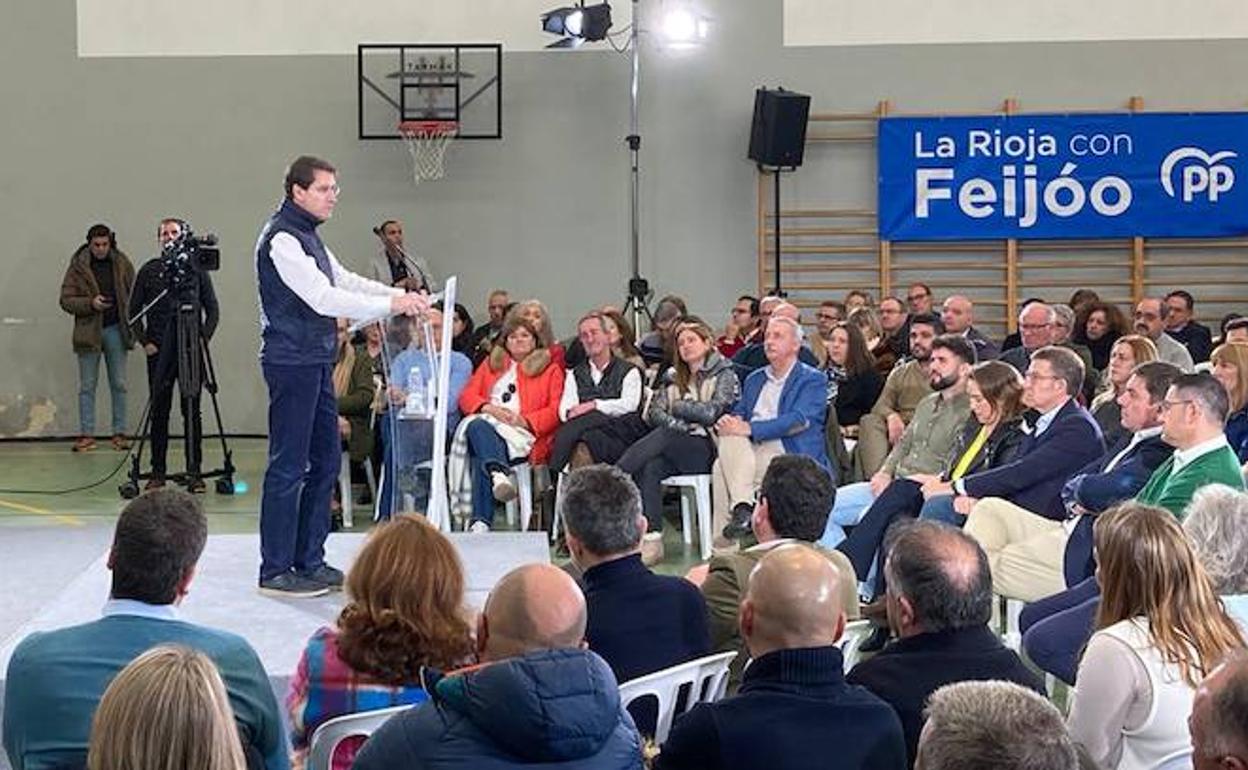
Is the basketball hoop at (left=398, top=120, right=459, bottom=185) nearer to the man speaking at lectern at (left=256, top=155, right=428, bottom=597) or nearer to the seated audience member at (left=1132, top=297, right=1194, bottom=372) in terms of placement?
the seated audience member at (left=1132, top=297, right=1194, bottom=372)

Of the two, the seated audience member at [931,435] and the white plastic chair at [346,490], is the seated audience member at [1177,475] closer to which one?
the seated audience member at [931,435]

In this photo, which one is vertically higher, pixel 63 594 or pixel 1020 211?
pixel 1020 211

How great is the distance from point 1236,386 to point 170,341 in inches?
204

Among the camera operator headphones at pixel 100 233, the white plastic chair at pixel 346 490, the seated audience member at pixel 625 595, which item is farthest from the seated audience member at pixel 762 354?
the camera operator headphones at pixel 100 233

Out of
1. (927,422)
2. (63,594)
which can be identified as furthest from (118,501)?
(927,422)

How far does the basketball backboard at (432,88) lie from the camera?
10750mm

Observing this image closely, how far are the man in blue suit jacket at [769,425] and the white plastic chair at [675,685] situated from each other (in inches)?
137

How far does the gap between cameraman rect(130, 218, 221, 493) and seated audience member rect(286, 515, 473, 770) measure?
536 cm

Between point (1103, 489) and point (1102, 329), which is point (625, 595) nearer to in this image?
point (1103, 489)

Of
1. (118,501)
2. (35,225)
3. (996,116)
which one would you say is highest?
(996,116)

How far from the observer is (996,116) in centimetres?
1084

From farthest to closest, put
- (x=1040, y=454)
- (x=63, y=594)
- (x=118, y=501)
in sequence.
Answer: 1. (x=118, y=501)
2. (x=1040, y=454)
3. (x=63, y=594)

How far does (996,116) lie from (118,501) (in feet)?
21.1

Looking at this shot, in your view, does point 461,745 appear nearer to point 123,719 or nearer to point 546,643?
point 546,643
